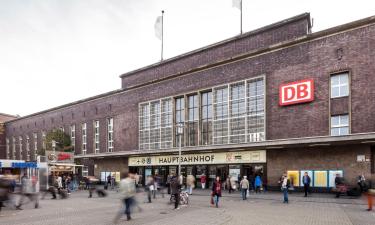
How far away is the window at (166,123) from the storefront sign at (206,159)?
5.00 ft

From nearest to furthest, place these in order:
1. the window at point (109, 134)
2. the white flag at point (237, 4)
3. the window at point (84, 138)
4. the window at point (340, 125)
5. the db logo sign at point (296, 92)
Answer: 1. the window at point (340, 125)
2. the db logo sign at point (296, 92)
3. the white flag at point (237, 4)
4. the window at point (109, 134)
5. the window at point (84, 138)

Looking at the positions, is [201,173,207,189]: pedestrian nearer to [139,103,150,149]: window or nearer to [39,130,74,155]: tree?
[139,103,150,149]: window

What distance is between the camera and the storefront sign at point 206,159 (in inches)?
1223

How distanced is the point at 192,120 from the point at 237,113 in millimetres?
6045

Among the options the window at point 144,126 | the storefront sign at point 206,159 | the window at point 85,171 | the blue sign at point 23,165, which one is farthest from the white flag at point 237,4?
the window at point 85,171

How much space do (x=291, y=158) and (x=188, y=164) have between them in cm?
1178

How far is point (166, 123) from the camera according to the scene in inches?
1571

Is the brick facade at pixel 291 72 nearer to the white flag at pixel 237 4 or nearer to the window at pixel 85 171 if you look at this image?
the white flag at pixel 237 4

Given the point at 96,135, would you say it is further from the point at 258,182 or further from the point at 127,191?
the point at 127,191

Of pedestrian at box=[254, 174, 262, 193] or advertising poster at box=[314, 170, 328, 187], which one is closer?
advertising poster at box=[314, 170, 328, 187]

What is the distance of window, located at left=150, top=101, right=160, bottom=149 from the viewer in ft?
134

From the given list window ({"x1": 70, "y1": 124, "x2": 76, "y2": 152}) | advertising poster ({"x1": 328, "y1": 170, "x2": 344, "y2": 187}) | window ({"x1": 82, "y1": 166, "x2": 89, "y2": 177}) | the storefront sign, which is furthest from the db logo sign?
window ({"x1": 70, "y1": 124, "x2": 76, "y2": 152})

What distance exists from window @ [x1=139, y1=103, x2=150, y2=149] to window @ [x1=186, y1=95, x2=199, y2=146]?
6.42 metres

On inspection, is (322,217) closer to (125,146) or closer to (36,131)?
(125,146)
